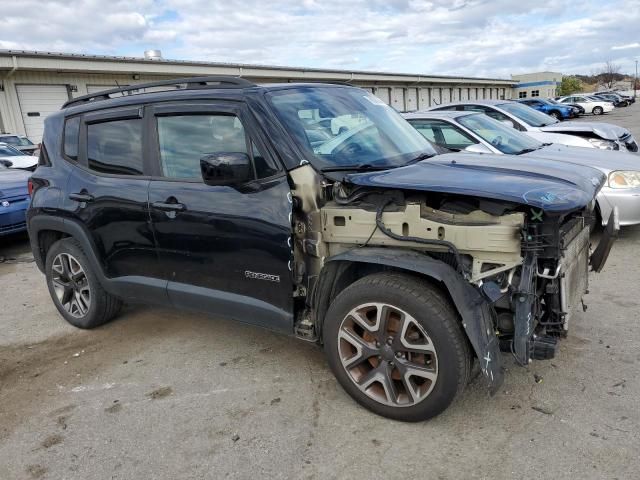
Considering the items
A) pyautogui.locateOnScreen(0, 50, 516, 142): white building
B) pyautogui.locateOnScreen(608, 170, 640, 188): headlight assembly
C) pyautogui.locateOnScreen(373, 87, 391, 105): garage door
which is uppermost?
pyautogui.locateOnScreen(0, 50, 516, 142): white building

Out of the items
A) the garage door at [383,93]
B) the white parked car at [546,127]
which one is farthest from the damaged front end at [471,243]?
the garage door at [383,93]

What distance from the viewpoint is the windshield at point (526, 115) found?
1002cm

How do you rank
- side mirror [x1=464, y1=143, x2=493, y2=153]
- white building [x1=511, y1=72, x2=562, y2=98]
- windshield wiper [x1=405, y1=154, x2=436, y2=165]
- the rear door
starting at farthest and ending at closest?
white building [x1=511, y1=72, x2=562, y2=98]
side mirror [x1=464, y1=143, x2=493, y2=153]
the rear door
windshield wiper [x1=405, y1=154, x2=436, y2=165]

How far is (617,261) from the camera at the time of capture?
5508mm

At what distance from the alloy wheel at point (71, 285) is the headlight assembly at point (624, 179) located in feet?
18.8

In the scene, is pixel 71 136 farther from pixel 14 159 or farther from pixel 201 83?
pixel 14 159

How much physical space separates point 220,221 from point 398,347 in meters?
1.38

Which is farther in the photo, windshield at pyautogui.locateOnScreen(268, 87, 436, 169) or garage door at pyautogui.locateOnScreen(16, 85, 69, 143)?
garage door at pyautogui.locateOnScreen(16, 85, 69, 143)

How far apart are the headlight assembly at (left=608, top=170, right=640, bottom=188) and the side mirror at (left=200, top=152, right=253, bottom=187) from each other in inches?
190

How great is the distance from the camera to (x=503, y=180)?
2809mm

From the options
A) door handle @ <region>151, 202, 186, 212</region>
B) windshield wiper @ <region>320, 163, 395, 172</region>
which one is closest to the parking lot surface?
door handle @ <region>151, 202, 186, 212</region>

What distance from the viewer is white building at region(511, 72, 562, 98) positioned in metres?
71.9

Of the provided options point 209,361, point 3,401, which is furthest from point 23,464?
point 209,361

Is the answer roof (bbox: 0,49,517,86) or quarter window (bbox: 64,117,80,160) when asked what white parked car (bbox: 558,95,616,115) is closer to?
roof (bbox: 0,49,517,86)
